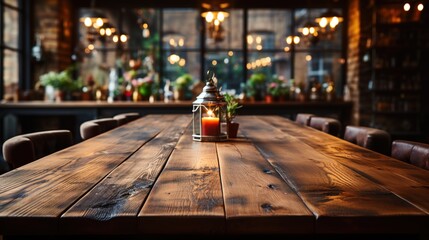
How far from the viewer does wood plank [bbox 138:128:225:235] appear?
1142 millimetres

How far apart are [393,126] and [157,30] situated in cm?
428

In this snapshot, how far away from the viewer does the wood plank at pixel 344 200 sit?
1147 millimetres

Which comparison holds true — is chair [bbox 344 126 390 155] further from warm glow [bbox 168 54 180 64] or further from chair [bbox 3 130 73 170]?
warm glow [bbox 168 54 180 64]

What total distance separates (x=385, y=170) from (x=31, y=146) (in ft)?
4.59

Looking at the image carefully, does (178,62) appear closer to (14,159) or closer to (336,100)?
(336,100)

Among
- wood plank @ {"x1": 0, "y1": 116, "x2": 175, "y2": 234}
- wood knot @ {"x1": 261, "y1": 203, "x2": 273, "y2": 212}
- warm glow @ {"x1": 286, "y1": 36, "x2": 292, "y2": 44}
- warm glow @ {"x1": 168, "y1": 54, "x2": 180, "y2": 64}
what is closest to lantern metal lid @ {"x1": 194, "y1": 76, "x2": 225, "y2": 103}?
wood plank @ {"x1": 0, "y1": 116, "x2": 175, "y2": 234}

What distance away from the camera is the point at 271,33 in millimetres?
9109

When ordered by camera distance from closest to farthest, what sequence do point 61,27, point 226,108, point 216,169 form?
1. point 216,169
2. point 226,108
3. point 61,27

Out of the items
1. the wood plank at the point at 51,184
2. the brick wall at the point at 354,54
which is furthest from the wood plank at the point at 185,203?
the brick wall at the point at 354,54

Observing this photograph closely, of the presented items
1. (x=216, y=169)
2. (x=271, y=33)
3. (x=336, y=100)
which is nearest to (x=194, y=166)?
(x=216, y=169)

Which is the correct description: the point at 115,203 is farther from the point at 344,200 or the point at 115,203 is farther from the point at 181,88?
the point at 181,88

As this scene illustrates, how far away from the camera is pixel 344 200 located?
130 centimetres

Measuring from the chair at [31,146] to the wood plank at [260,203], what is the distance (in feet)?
2.81

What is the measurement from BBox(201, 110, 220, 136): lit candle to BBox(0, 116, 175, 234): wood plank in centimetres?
40
